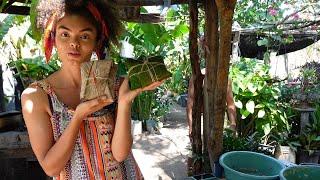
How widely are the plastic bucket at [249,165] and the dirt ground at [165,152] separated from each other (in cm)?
241

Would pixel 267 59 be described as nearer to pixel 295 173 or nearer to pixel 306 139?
pixel 306 139

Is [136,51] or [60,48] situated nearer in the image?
[60,48]

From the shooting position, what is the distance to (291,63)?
8750 millimetres

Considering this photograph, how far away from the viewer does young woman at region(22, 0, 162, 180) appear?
1.10m

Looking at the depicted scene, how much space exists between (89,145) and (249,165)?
78 centimetres

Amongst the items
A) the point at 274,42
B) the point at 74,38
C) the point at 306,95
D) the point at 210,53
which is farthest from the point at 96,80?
the point at 274,42

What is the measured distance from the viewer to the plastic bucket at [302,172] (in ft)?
4.30

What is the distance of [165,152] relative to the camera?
514 cm

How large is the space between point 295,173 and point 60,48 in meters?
0.99

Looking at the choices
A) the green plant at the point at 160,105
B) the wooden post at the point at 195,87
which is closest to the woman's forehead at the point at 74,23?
the wooden post at the point at 195,87

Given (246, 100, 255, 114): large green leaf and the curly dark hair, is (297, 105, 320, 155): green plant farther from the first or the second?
the curly dark hair

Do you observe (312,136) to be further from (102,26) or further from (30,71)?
(102,26)

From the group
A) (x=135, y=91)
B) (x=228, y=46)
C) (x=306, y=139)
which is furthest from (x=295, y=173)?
(x=306, y=139)

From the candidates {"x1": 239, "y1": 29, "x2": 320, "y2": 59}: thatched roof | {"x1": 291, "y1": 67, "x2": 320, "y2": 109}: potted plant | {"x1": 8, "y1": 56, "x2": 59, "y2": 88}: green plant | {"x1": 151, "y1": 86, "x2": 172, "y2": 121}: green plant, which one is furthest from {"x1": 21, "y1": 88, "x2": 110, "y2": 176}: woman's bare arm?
{"x1": 151, "y1": 86, "x2": 172, "y2": 121}: green plant
